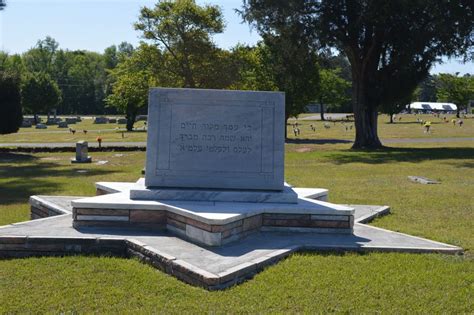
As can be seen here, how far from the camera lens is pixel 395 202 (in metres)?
9.80

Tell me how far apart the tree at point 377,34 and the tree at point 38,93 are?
47182 mm

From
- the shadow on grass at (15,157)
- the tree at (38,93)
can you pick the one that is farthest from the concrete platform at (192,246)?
the tree at (38,93)

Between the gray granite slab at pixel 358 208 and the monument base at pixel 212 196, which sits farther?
the gray granite slab at pixel 358 208

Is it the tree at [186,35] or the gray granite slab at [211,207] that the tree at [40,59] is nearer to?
the tree at [186,35]

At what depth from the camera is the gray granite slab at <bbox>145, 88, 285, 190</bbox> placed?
7.57 metres

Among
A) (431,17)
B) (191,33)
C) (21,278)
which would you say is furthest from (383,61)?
(21,278)

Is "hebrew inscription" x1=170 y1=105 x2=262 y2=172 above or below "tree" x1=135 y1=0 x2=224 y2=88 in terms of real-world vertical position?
below

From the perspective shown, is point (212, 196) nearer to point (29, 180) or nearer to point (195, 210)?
point (195, 210)

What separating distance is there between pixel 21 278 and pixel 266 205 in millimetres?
3300

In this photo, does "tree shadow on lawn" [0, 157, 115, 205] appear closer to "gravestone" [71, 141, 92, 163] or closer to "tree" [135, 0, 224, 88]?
"gravestone" [71, 141, 92, 163]

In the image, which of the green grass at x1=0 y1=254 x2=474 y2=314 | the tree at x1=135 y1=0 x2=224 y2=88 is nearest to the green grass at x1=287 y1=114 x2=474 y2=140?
the tree at x1=135 y1=0 x2=224 y2=88

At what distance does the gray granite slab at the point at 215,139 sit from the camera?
24.8ft

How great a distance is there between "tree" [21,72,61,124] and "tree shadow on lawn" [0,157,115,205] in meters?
49.1

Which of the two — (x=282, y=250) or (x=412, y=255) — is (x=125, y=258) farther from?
(x=412, y=255)
